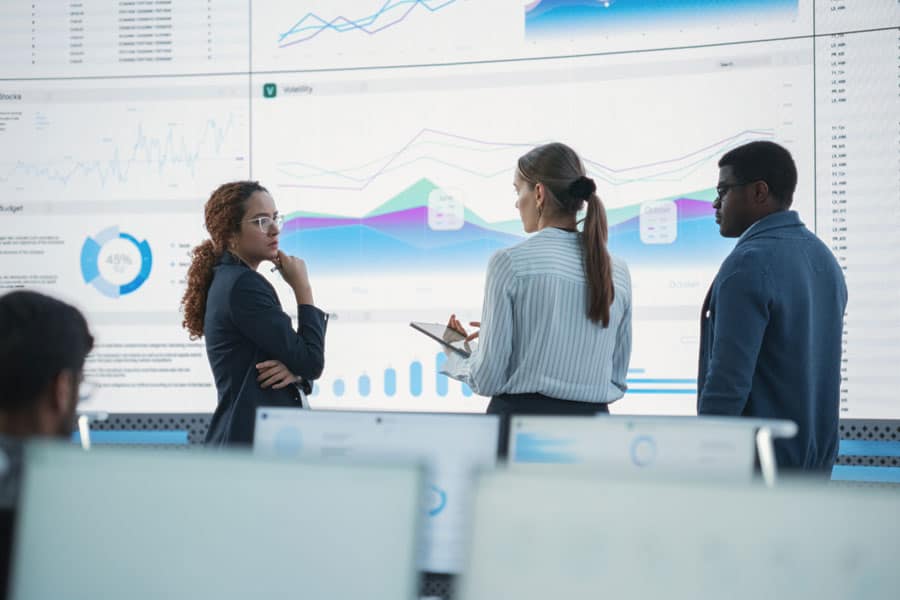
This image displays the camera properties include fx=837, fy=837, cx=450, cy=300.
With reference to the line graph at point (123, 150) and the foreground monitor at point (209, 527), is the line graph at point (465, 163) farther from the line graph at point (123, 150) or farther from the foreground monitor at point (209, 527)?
the foreground monitor at point (209, 527)

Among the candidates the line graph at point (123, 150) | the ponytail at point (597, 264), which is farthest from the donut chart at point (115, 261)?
the ponytail at point (597, 264)

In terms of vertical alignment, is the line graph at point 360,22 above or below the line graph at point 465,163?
above

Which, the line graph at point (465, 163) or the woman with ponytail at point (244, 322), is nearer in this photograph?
the woman with ponytail at point (244, 322)

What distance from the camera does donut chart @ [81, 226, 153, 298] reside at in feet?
10.5

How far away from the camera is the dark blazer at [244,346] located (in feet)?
7.17

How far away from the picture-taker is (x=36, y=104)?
329 centimetres

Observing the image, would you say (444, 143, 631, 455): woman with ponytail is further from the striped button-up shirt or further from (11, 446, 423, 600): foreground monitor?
(11, 446, 423, 600): foreground monitor

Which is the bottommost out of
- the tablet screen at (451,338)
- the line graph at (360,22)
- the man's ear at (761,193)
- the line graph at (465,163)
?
the tablet screen at (451,338)

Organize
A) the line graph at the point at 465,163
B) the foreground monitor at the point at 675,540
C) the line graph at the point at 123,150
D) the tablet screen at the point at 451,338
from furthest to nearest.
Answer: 1. the line graph at the point at 123,150
2. the line graph at the point at 465,163
3. the tablet screen at the point at 451,338
4. the foreground monitor at the point at 675,540

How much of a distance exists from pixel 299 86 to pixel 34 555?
250 centimetres

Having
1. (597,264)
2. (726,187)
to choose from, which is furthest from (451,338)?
(726,187)

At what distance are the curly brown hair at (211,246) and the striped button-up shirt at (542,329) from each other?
0.83 meters

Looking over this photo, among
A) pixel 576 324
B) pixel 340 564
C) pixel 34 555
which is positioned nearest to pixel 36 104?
pixel 576 324

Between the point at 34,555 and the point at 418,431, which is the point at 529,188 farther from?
the point at 34,555
